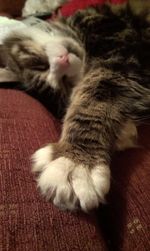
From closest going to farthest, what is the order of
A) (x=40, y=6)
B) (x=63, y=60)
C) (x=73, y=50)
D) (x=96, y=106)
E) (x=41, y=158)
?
(x=41, y=158)
(x=96, y=106)
(x=63, y=60)
(x=73, y=50)
(x=40, y=6)

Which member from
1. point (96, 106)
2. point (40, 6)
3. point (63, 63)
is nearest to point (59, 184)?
point (96, 106)

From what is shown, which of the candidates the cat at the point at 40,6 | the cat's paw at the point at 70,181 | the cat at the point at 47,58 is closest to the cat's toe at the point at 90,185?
the cat's paw at the point at 70,181

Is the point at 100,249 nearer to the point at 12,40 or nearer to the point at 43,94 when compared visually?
the point at 43,94

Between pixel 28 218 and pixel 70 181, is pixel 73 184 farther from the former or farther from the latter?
pixel 28 218

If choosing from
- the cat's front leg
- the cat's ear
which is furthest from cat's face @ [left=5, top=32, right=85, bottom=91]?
the cat's front leg

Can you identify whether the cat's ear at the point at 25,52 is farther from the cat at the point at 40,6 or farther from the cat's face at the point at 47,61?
the cat at the point at 40,6
